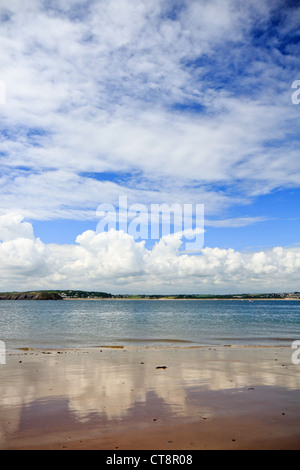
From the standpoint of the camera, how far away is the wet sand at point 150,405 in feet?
27.9

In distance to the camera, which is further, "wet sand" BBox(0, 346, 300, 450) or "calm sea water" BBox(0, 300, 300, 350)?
"calm sea water" BBox(0, 300, 300, 350)

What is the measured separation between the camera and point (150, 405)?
11305mm

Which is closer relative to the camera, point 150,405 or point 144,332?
point 150,405

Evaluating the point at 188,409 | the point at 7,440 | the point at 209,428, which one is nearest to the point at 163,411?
the point at 188,409

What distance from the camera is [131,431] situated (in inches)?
355

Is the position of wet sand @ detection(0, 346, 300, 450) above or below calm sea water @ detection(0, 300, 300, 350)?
above

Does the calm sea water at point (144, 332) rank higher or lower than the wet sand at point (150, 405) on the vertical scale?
lower

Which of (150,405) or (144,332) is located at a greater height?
(150,405)

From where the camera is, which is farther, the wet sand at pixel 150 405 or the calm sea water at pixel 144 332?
the calm sea water at pixel 144 332

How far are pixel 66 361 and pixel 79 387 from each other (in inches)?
295

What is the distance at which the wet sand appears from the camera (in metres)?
8.50
